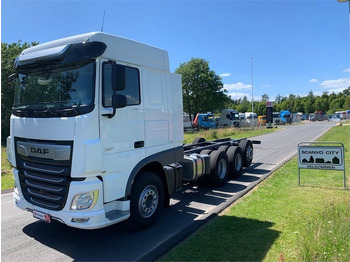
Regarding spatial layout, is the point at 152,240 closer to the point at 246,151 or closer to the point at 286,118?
the point at 246,151

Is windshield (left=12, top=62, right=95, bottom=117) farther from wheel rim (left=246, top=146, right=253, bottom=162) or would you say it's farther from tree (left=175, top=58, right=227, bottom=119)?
tree (left=175, top=58, right=227, bottom=119)

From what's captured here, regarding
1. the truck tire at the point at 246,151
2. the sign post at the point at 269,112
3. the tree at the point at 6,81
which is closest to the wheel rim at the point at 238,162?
the truck tire at the point at 246,151

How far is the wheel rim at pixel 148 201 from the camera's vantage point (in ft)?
15.9

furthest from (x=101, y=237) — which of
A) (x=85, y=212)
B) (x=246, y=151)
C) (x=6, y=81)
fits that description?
(x=6, y=81)

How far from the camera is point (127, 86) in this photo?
461 centimetres

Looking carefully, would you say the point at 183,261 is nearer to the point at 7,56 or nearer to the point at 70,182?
the point at 70,182

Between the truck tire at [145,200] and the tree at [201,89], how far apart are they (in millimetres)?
40957

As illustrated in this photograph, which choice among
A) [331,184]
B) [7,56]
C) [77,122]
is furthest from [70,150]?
[7,56]

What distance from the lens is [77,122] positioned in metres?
3.86

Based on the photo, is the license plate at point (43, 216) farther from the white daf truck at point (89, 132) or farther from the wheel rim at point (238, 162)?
the wheel rim at point (238, 162)

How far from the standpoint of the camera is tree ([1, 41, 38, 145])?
1043 inches

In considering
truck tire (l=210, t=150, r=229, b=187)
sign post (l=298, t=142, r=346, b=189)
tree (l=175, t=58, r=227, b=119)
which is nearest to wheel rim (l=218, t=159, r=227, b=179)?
truck tire (l=210, t=150, r=229, b=187)

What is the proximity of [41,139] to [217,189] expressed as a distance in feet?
16.3

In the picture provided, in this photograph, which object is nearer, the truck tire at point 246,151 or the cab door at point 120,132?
the cab door at point 120,132
